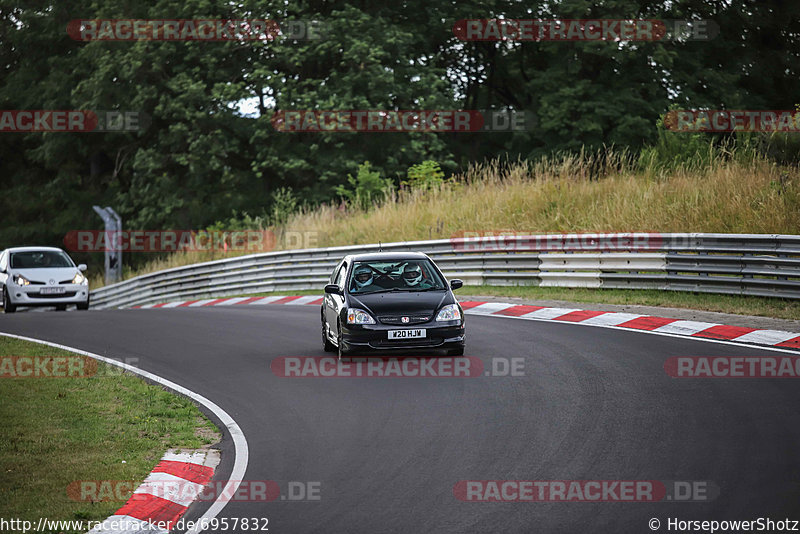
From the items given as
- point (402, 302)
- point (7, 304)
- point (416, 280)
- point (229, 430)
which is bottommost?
point (7, 304)

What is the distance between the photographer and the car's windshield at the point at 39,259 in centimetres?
2598

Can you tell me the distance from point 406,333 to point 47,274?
1572 cm

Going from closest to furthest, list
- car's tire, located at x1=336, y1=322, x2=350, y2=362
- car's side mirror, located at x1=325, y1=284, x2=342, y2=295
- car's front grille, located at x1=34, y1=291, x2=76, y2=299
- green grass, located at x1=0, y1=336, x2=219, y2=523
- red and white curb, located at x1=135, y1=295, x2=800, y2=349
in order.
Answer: green grass, located at x1=0, y1=336, x2=219, y2=523
car's tire, located at x1=336, y1=322, x2=350, y2=362
red and white curb, located at x1=135, y1=295, x2=800, y2=349
car's side mirror, located at x1=325, y1=284, x2=342, y2=295
car's front grille, located at x1=34, y1=291, x2=76, y2=299

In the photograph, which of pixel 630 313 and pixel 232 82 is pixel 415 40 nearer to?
pixel 232 82

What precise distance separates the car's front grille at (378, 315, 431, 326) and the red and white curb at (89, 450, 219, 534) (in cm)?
479

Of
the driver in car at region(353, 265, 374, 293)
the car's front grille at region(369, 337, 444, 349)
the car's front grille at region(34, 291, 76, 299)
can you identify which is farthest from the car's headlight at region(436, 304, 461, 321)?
the car's front grille at region(34, 291, 76, 299)

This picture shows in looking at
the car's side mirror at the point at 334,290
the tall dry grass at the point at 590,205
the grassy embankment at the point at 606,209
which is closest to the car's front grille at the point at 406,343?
the car's side mirror at the point at 334,290

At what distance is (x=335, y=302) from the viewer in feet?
45.9

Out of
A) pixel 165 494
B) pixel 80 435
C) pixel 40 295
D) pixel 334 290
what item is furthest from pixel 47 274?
pixel 165 494

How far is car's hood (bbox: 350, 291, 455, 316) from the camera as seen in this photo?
13.2 meters

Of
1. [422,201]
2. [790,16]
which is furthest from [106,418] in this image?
[790,16]

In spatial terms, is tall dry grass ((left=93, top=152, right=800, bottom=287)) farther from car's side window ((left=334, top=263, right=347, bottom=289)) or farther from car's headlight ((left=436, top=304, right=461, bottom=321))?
car's side window ((left=334, top=263, right=347, bottom=289))

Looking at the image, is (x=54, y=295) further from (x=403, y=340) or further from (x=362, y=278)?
(x=403, y=340)

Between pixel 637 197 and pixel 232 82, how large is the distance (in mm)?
24980
